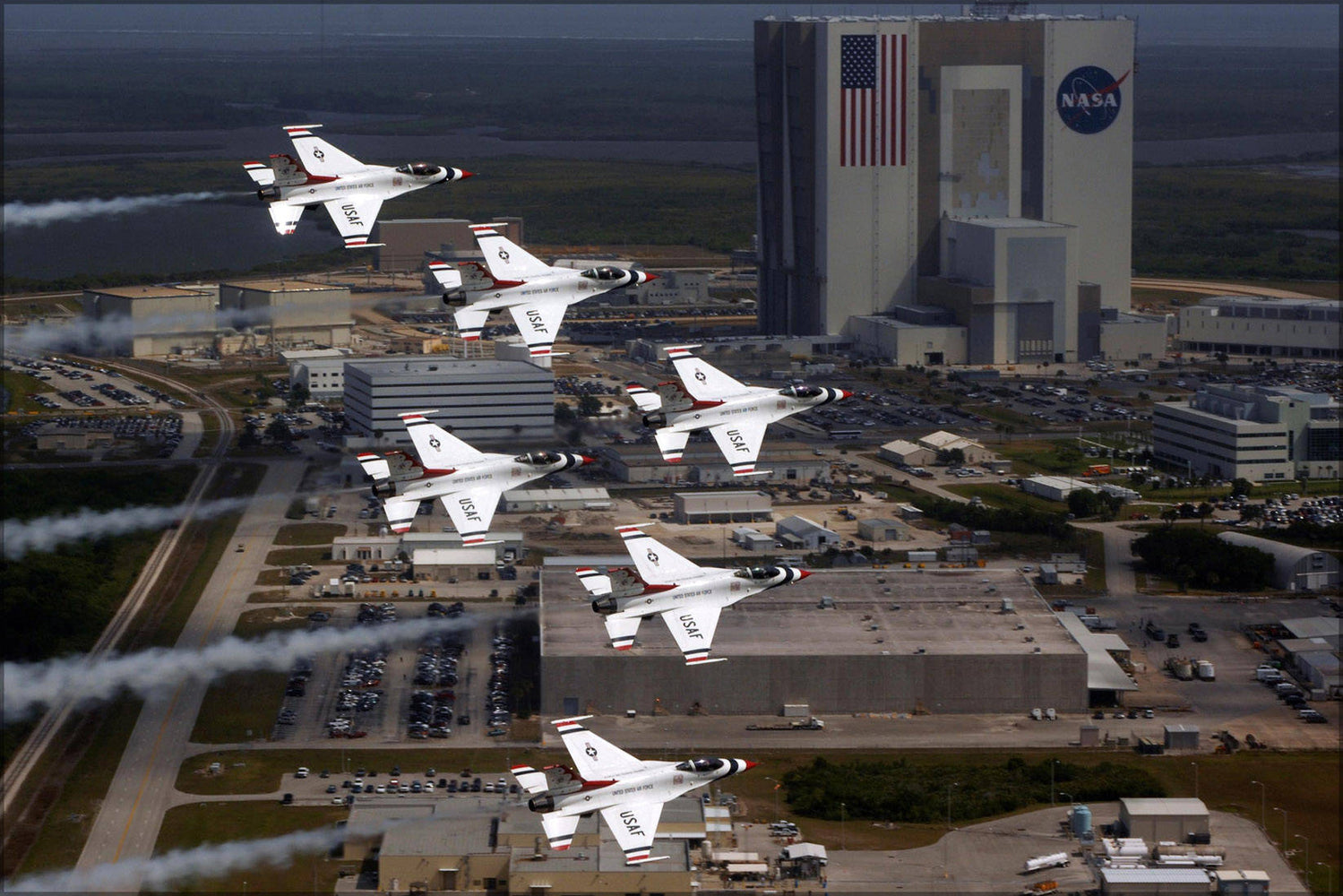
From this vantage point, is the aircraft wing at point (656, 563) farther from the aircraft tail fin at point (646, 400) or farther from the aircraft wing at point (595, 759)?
the aircraft wing at point (595, 759)

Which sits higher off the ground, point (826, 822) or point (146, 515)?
point (146, 515)

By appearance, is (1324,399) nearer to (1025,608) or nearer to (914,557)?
(914,557)

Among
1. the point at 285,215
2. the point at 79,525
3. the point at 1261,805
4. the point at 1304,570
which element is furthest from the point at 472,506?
the point at 1304,570

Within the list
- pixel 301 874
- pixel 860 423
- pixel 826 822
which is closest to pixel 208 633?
pixel 301 874

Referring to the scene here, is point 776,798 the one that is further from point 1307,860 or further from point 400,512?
point 400,512

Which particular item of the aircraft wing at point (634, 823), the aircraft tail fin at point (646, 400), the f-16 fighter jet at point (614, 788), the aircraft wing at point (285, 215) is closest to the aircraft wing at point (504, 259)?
the aircraft tail fin at point (646, 400)

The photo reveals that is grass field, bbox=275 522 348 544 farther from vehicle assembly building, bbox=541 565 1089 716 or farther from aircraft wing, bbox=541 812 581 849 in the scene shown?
aircraft wing, bbox=541 812 581 849
